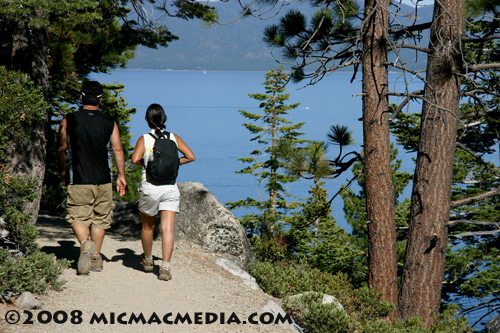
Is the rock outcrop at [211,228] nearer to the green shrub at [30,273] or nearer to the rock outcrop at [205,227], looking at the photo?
the rock outcrop at [205,227]

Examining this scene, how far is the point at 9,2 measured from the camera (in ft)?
15.8

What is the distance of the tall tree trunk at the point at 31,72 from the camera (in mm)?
6285

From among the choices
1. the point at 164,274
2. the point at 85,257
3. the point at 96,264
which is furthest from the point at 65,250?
the point at 164,274

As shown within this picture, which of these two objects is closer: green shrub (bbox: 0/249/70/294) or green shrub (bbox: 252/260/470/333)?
green shrub (bbox: 0/249/70/294)

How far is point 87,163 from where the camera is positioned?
4980 mm

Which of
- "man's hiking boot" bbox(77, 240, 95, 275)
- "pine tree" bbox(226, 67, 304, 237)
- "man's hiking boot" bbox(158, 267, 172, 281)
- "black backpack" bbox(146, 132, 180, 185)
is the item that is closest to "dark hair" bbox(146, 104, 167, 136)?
"black backpack" bbox(146, 132, 180, 185)

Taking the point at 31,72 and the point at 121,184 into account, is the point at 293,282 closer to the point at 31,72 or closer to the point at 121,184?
the point at 121,184

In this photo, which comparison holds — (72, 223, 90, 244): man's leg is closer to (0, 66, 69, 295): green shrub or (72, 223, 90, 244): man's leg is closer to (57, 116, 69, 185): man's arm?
(0, 66, 69, 295): green shrub

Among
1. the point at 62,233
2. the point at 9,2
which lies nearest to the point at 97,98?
the point at 9,2

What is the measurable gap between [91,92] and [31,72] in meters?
2.11

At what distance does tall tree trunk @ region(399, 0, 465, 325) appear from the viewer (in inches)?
265

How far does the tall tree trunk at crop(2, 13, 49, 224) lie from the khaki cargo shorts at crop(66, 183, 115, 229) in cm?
161

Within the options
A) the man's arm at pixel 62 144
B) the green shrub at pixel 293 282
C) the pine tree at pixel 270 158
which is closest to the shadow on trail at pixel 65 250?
the man's arm at pixel 62 144

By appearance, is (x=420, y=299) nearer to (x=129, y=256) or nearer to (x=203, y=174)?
(x=129, y=256)
